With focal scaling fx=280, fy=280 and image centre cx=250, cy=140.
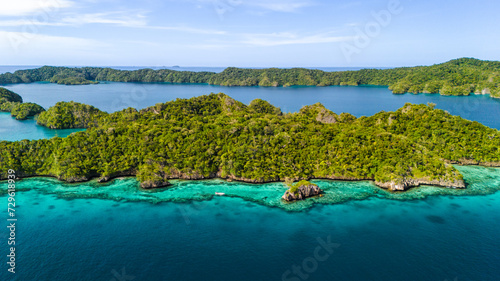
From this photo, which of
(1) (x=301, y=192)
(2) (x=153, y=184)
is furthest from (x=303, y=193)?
(2) (x=153, y=184)

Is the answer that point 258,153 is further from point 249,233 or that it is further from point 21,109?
point 21,109

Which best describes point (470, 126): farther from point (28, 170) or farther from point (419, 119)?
point (28, 170)

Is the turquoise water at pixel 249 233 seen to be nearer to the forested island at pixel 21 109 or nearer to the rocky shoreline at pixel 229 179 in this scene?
the rocky shoreline at pixel 229 179

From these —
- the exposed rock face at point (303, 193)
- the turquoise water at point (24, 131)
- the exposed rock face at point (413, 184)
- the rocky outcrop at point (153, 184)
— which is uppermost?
the exposed rock face at point (413, 184)

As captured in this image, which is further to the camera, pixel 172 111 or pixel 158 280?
pixel 172 111

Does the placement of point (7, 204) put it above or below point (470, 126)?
below

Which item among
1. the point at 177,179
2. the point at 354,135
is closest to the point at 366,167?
the point at 354,135

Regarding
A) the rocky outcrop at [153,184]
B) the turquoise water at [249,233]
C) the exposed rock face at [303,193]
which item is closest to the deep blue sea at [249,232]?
the turquoise water at [249,233]
